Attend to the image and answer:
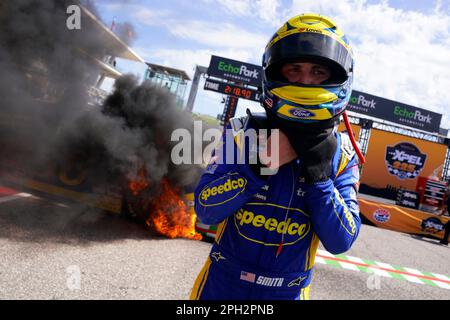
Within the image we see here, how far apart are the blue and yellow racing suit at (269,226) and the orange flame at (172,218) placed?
396 centimetres

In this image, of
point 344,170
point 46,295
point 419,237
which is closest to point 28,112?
point 46,295

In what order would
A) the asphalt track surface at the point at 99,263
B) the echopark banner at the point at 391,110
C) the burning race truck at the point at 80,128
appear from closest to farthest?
1. the asphalt track surface at the point at 99,263
2. the burning race truck at the point at 80,128
3. the echopark banner at the point at 391,110

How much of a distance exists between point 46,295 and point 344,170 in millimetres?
2859

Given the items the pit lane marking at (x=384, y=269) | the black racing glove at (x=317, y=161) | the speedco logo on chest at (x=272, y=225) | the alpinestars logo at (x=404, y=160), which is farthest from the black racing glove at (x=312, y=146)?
the alpinestars logo at (x=404, y=160)

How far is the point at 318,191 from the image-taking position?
1301 millimetres

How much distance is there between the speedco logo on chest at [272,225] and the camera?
4.64 ft

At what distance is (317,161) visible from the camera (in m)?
1.29

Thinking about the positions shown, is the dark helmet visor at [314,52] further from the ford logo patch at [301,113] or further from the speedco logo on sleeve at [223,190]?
the speedco logo on sleeve at [223,190]

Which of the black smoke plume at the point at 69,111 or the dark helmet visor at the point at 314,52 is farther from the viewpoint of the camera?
the black smoke plume at the point at 69,111

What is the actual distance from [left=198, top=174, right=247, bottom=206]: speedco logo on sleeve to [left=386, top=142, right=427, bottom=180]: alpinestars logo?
21.9 metres

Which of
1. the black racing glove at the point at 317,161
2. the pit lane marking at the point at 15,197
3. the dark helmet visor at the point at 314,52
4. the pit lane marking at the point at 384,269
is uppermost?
the dark helmet visor at the point at 314,52

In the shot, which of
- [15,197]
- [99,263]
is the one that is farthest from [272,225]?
[15,197]

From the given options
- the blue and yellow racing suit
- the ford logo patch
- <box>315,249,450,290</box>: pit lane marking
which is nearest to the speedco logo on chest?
the blue and yellow racing suit
